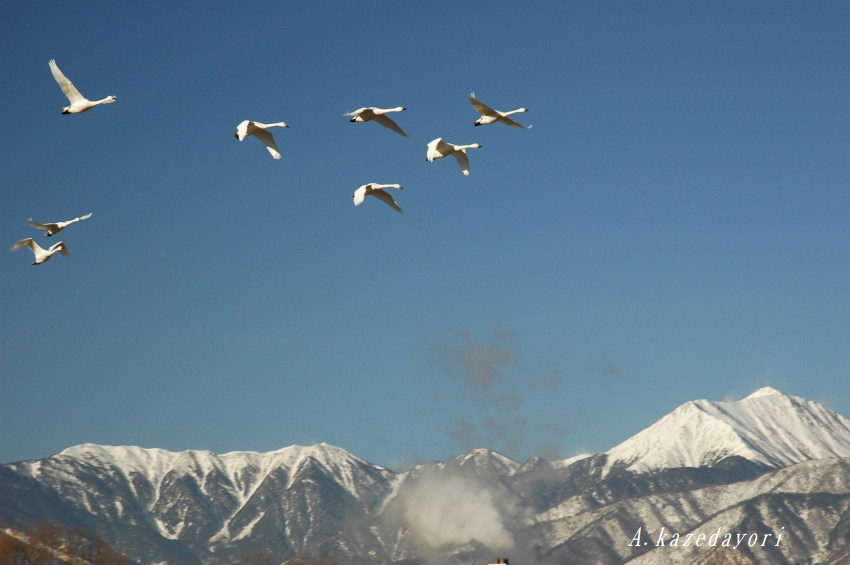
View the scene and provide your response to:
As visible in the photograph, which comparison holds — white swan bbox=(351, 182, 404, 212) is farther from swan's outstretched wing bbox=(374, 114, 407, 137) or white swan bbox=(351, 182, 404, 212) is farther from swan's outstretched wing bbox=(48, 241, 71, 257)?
swan's outstretched wing bbox=(48, 241, 71, 257)

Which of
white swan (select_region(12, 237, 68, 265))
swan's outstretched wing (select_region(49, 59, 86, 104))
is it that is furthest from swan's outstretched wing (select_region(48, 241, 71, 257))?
swan's outstretched wing (select_region(49, 59, 86, 104))

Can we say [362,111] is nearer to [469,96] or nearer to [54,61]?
[469,96]

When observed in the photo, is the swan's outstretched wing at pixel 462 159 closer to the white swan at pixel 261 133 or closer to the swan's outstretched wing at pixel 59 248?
the white swan at pixel 261 133

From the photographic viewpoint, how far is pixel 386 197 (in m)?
76.3

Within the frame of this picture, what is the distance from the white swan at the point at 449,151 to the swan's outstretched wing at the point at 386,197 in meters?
3.51

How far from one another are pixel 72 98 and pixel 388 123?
62.7ft

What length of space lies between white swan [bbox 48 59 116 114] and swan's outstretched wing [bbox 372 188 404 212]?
16760 mm

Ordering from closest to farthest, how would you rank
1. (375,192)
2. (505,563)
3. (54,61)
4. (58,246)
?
1. (54,61)
2. (375,192)
3. (58,246)
4. (505,563)

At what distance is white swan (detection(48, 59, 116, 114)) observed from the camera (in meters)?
73.6

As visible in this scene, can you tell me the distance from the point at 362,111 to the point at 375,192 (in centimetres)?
507

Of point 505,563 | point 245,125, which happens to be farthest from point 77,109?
point 505,563

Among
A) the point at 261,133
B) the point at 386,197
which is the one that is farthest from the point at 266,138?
the point at 386,197

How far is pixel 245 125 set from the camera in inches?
2889

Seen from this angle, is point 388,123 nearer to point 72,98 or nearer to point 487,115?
point 487,115
